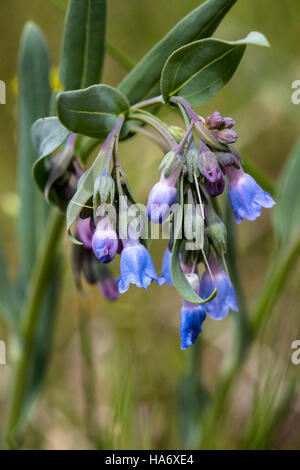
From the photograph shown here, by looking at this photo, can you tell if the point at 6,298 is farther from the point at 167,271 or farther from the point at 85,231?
the point at 167,271

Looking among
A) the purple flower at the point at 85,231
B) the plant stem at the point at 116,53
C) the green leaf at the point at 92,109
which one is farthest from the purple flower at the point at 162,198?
the plant stem at the point at 116,53

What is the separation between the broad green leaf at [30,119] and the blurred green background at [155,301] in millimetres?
200

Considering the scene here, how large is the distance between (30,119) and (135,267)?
842mm

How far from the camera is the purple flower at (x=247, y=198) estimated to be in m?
1.02

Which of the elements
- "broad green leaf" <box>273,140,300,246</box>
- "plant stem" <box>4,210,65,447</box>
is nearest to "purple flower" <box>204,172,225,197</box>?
"plant stem" <box>4,210,65,447</box>

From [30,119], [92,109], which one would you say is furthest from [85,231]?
[30,119]

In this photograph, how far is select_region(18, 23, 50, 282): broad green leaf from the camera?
1612 millimetres

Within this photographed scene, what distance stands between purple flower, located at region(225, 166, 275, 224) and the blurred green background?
0.58 metres

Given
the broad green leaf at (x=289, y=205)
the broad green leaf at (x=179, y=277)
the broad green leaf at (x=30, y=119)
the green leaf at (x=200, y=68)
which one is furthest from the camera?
the broad green leaf at (x=289, y=205)

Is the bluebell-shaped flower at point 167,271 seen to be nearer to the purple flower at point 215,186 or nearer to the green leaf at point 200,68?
the purple flower at point 215,186

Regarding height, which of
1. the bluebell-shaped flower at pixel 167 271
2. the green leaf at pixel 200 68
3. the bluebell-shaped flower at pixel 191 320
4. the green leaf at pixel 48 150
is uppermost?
the green leaf at pixel 200 68

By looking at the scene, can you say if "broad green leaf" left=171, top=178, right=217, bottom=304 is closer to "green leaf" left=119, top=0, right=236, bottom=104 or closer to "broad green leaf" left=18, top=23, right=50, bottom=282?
"green leaf" left=119, top=0, right=236, bottom=104

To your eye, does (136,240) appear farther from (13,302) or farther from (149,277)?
(13,302)

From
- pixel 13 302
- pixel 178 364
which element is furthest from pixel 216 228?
pixel 178 364
